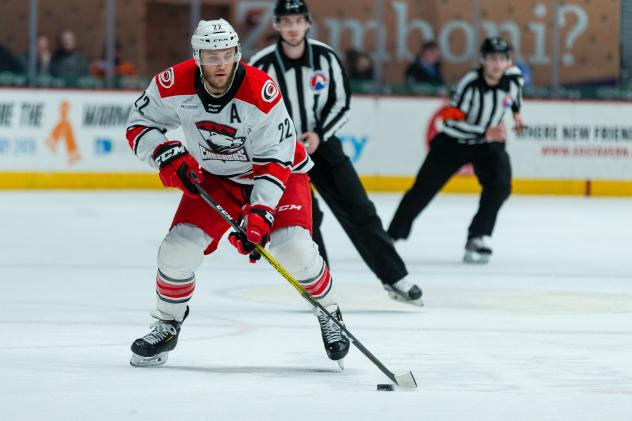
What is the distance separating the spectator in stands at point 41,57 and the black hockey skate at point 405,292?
7112 mm

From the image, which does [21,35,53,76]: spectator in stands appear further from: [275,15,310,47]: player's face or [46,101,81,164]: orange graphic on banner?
[275,15,310,47]: player's face

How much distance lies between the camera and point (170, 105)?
167 inches

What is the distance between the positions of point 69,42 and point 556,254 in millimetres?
5684

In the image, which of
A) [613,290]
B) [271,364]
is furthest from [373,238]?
[271,364]

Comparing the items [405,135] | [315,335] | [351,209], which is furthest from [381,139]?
[315,335]

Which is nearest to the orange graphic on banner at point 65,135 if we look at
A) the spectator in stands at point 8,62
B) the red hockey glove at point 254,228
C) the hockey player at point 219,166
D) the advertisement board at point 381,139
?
the advertisement board at point 381,139

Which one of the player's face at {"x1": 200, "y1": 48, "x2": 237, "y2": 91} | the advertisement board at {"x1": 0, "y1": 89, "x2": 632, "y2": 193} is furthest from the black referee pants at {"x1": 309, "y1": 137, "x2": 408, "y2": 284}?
the advertisement board at {"x1": 0, "y1": 89, "x2": 632, "y2": 193}

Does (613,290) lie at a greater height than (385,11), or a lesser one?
lesser

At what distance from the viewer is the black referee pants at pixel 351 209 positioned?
5934mm

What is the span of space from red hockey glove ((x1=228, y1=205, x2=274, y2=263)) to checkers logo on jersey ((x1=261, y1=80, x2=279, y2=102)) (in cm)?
31

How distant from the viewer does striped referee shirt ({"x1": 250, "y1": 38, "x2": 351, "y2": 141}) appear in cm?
588

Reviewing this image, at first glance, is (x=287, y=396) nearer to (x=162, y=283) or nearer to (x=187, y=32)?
(x=162, y=283)

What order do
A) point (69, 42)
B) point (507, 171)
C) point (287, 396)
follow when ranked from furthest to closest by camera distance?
point (69, 42), point (507, 171), point (287, 396)

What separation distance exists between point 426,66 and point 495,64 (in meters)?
4.75
